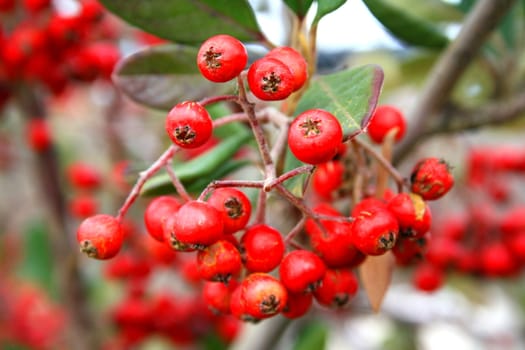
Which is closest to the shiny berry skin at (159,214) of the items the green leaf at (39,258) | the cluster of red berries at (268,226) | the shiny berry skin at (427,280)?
the cluster of red berries at (268,226)

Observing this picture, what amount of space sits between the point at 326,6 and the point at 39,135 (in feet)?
4.56

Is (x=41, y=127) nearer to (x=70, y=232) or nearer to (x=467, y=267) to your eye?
(x=70, y=232)

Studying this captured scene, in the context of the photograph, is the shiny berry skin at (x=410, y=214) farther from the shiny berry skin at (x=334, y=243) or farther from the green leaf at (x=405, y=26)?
the green leaf at (x=405, y=26)

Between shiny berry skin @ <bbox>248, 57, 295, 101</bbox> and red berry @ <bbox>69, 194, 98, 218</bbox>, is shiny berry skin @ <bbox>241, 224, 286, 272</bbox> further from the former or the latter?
red berry @ <bbox>69, 194, 98, 218</bbox>

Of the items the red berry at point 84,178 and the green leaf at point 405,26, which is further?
the red berry at point 84,178

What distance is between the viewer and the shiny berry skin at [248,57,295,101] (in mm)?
734

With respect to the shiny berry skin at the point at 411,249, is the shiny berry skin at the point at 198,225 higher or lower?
higher

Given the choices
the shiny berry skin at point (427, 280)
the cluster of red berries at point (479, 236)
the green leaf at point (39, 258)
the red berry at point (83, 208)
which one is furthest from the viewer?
the green leaf at point (39, 258)

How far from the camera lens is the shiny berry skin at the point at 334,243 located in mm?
846

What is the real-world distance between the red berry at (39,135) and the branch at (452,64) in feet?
4.00

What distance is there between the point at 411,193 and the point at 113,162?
2117mm

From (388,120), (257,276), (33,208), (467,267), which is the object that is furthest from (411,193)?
(33,208)

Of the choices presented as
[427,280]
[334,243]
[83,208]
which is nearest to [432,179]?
[334,243]

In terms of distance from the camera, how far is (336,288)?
882 mm
